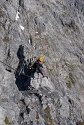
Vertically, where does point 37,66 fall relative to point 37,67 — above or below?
above

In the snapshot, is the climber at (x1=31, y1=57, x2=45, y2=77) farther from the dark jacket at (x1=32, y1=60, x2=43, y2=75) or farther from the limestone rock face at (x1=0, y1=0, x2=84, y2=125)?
the limestone rock face at (x1=0, y1=0, x2=84, y2=125)

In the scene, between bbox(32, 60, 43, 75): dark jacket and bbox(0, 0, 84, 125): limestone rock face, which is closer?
bbox(0, 0, 84, 125): limestone rock face

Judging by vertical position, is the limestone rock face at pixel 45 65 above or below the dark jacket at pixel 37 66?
below

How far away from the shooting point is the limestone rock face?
35969 millimetres

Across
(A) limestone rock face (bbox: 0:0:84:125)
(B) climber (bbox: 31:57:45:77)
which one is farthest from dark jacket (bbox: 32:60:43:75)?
(A) limestone rock face (bbox: 0:0:84:125)

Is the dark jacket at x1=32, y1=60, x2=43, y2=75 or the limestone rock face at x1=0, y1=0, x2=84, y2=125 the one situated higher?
the dark jacket at x1=32, y1=60, x2=43, y2=75

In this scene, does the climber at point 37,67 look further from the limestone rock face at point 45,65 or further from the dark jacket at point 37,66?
the limestone rock face at point 45,65

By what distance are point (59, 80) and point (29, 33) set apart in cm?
821

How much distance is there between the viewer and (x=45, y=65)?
4306 cm

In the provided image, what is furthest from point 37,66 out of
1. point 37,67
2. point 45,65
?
point 45,65

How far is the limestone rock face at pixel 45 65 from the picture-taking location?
3597 centimetres

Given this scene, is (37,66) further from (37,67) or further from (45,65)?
(45,65)

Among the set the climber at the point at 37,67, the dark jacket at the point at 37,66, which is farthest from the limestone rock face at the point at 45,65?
the dark jacket at the point at 37,66

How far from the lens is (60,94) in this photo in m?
41.0
